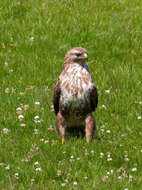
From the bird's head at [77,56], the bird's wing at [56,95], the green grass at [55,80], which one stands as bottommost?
the green grass at [55,80]

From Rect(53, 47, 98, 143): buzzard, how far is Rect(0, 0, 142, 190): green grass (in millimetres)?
284

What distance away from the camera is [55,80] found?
11000 millimetres

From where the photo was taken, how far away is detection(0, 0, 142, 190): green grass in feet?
23.6

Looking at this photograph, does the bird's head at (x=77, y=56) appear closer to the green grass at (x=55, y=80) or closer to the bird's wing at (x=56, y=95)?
the bird's wing at (x=56, y=95)

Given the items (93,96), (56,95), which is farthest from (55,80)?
(93,96)

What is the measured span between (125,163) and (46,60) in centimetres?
489

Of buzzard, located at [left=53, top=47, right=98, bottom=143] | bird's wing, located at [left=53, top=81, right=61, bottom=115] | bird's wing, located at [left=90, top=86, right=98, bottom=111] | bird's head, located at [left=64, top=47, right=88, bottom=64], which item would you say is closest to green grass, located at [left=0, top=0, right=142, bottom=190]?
buzzard, located at [left=53, top=47, right=98, bottom=143]

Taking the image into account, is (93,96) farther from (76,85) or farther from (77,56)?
(77,56)

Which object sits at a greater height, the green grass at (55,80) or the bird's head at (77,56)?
the bird's head at (77,56)

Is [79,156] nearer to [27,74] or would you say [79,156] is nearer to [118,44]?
[27,74]

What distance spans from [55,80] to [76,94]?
289 cm

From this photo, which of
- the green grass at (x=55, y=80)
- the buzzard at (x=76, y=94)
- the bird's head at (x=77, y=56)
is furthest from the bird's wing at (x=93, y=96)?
the green grass at (x=55, y=80)

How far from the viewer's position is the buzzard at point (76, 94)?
815 cm

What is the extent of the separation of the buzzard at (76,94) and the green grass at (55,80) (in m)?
0.28
